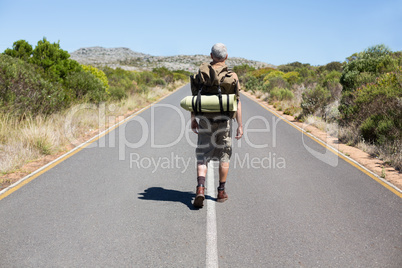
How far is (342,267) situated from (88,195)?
3.95 m

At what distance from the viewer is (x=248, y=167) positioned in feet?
25.5

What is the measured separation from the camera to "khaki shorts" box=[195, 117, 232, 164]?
506 centimetres

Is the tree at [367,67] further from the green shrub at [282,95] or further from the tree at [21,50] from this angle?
the tree at [21,50]

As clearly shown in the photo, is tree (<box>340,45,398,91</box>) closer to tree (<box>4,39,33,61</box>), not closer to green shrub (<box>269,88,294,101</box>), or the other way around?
green shrub (<box>269,88,294,101</box>)

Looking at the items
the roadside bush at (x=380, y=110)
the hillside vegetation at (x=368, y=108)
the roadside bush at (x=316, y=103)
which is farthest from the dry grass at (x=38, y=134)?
the roadside bush at (x=316, y=103)

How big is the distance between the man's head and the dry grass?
16.3 feet

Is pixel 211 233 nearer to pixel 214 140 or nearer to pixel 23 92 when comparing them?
pixel 214 140

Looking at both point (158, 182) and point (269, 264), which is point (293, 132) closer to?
point (158, 182)

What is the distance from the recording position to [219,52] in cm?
481

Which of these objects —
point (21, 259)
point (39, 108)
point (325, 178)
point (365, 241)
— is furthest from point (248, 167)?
point (39, 108)

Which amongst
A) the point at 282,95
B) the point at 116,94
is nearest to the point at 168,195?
the point at 116,94

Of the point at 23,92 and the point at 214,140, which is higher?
the point at 23,92

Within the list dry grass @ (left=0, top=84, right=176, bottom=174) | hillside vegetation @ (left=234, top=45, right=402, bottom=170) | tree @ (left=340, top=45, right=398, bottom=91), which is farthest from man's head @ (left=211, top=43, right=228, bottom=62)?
tree @ (left=340, top=45, right=398, bottom=91)

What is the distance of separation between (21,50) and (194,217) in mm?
12550
